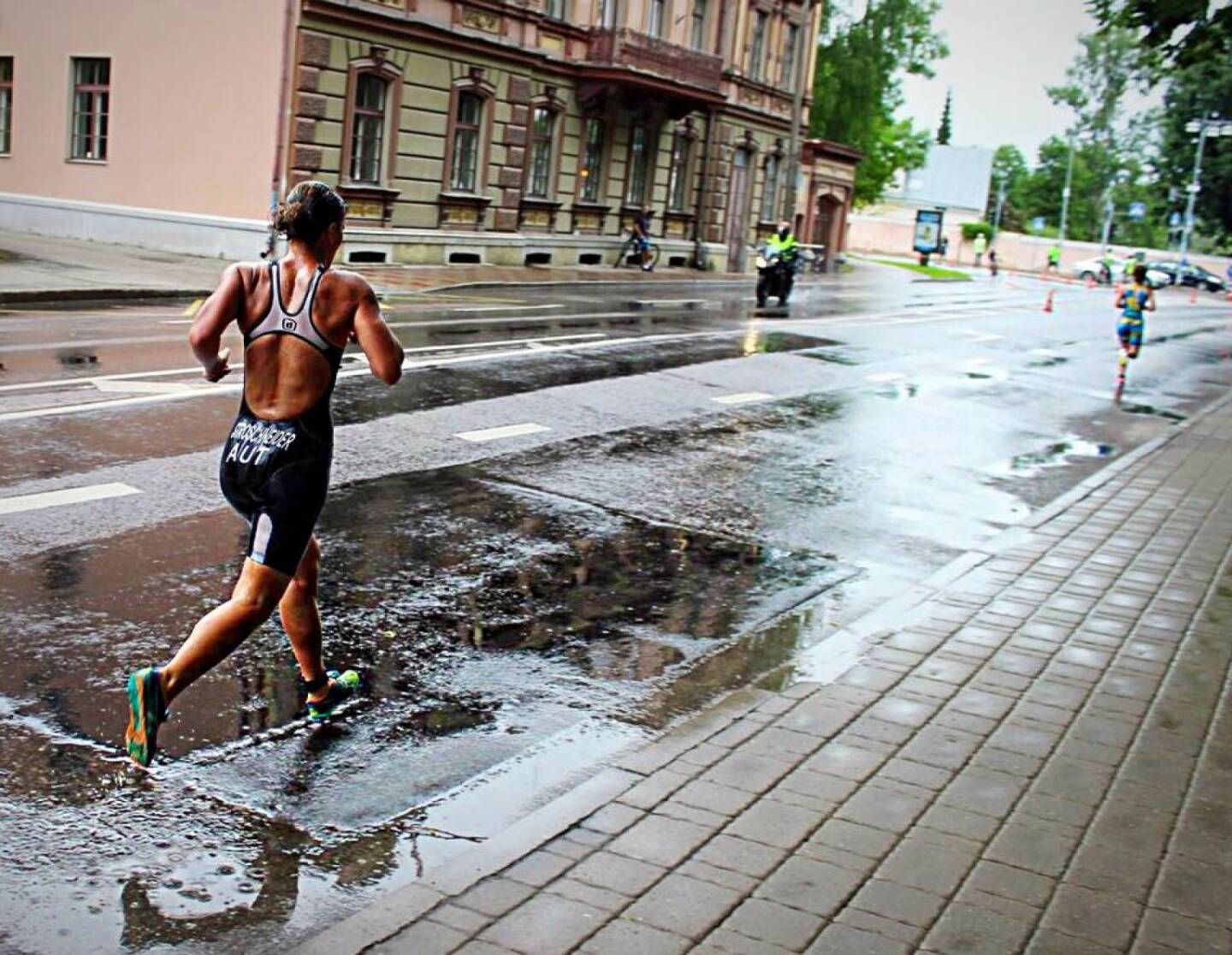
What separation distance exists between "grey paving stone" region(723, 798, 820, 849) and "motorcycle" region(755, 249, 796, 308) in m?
25.1


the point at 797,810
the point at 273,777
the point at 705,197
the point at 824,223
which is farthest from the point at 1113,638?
the point at 824,223

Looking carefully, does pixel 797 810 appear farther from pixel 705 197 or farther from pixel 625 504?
pixel 705 197

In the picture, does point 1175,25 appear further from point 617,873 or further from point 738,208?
point 738,208

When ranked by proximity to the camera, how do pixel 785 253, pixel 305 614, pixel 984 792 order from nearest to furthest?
pixel 984 792 → pixel 305 614 → pixel 785 253

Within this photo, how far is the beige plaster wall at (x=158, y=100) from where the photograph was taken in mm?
26422

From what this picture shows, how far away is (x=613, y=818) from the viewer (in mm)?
4609

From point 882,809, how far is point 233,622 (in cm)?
224

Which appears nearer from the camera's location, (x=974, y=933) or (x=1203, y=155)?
(x=974, y=933)

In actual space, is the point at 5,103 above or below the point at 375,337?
above

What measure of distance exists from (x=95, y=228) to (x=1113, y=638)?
81.6 ft

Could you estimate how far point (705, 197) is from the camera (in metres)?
43.2

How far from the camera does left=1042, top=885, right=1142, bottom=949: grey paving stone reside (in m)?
4.02

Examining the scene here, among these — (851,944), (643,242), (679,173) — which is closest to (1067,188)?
(679,173)

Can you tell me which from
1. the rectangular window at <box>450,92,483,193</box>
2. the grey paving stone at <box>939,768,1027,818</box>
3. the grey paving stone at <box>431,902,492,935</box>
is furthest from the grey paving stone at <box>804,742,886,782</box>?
the rectangular window at <box>450,92,483,193</box>
